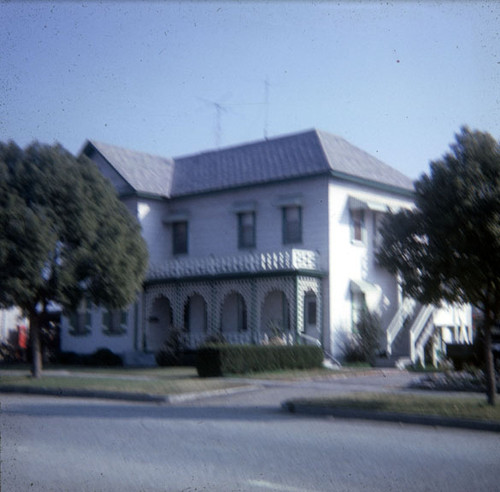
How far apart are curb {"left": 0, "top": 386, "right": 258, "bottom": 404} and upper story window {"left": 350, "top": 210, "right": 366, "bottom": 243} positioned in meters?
12.6

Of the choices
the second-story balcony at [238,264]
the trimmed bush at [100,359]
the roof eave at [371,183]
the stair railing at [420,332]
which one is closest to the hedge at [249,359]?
the second-story balcony at [238,264]

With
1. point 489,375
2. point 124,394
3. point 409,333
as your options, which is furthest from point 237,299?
point 489,375

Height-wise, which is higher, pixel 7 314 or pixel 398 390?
pixel 7 314

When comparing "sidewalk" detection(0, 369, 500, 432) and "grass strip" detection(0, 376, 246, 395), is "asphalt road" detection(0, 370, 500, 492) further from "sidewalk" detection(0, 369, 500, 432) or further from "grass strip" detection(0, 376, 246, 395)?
"grass strip" detection(0, 376, 246, 395)

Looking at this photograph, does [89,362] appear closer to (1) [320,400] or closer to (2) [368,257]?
(2) [368,257]

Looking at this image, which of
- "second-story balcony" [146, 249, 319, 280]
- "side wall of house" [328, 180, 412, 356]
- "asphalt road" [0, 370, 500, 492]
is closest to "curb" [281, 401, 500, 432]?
"asphalt road" [0, 370, 500, 492]

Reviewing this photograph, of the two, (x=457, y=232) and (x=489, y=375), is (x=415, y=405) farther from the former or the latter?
(x=457, y=232)

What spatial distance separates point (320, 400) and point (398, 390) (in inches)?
150

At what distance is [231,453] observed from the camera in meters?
8.94

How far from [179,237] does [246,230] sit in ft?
13.4

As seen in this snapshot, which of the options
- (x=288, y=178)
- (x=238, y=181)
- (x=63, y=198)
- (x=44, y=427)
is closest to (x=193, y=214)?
(x=238, y=181)

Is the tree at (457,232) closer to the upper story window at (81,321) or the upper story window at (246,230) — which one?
the upper story window at (246,230)

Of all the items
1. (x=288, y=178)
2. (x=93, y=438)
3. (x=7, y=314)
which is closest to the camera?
(x=93, y=438)

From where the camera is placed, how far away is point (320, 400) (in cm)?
1383
